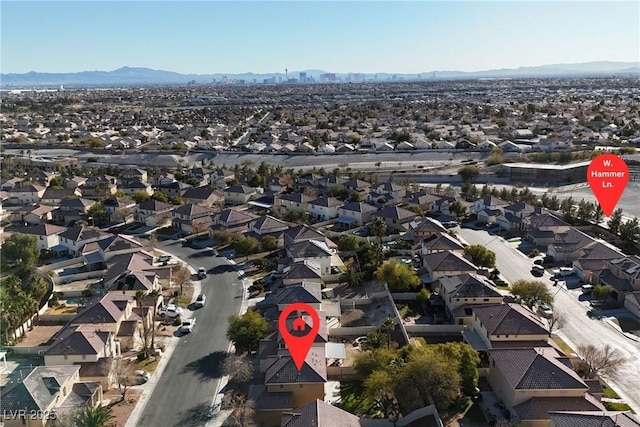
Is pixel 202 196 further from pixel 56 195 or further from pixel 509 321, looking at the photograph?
pixel 509 321

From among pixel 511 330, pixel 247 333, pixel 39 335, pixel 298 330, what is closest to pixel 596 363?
pixel 511 330

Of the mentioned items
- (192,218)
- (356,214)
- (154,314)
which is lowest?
→ (154,314)

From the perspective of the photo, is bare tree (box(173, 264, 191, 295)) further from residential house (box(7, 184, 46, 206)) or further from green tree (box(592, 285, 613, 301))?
residential house (box(7, 184, 46, 206))

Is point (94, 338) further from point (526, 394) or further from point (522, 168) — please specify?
point (522, 168)

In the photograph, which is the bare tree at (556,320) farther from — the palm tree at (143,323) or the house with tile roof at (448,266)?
the palm tree at (143,323)

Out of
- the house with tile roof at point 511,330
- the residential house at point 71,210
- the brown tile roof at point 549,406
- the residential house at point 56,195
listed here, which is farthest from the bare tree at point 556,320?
the residential house at point 56,195

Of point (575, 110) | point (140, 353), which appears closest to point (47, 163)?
point (140, 353)

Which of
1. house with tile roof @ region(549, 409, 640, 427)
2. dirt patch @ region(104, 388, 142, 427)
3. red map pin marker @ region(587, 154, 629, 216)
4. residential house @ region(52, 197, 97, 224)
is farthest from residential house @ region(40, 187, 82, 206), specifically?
house with tile roof @ region(549, 409, 640, 427)

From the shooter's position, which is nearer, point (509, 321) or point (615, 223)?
point (509, 321)
